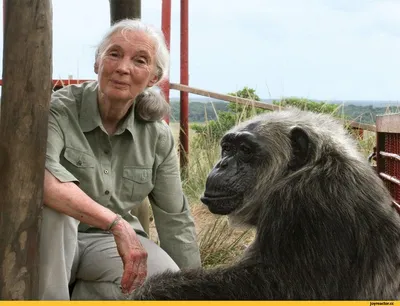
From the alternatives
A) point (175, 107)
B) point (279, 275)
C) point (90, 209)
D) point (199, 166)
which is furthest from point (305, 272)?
point (175, 107)

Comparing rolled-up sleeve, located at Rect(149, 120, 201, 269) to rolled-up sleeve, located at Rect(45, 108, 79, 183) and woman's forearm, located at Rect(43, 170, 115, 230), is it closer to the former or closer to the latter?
rolled-up sleeve, located at Rect(45, 108, 79, 183)

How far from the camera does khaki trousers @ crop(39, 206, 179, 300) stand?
2926mm

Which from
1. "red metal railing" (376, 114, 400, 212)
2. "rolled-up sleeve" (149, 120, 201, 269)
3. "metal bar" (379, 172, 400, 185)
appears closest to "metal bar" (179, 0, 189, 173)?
"red metal railing" (376, 114, 400, 212)

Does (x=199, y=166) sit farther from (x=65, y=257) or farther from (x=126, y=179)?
(x=65, y=257)

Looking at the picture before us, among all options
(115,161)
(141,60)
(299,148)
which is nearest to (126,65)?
(141,60)

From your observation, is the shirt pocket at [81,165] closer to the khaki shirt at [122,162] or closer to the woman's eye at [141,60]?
the khaki shirt at [122,162]

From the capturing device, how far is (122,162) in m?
3.40

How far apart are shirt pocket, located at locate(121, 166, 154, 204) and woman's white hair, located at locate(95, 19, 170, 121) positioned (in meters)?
0.28

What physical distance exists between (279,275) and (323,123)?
81 centimetres

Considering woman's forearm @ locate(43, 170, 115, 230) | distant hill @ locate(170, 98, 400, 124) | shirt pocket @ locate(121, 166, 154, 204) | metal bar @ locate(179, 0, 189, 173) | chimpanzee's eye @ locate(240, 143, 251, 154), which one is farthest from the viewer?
metal bar @ locate(179, 0, 189, 173)

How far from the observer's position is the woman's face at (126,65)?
3193mm

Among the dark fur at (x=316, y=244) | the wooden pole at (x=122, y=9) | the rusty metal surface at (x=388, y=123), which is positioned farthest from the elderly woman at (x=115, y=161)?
the rusty metal surface at (x=388, y=123)

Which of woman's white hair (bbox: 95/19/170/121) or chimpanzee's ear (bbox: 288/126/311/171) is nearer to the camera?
chimpanzee's ear (bbox: 288/126/311/171)

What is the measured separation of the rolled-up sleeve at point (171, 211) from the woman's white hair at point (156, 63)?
5.2 inches
